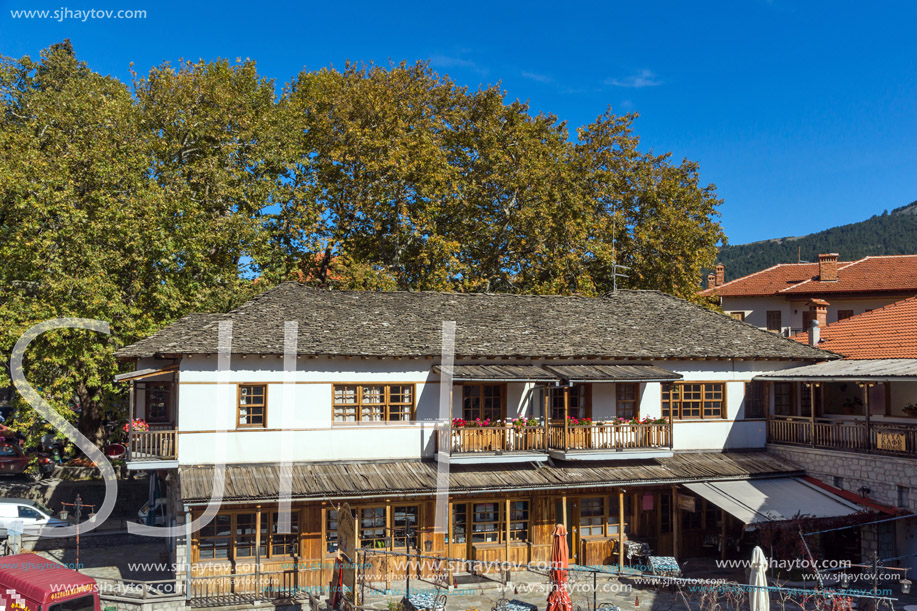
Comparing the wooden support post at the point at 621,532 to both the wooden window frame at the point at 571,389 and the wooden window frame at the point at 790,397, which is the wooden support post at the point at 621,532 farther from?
the wooden window frame at the point at 790,397

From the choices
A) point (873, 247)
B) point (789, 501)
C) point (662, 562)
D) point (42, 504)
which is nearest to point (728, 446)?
point (789, 501)

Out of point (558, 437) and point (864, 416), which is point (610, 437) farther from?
point (864, 416)

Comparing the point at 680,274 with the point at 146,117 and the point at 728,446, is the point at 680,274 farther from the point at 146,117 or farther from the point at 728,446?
the point at 146,117

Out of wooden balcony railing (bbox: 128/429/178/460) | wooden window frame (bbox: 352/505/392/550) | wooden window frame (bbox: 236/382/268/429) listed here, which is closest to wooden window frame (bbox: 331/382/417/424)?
wooden window frame (bbox: 236/382/268/429)

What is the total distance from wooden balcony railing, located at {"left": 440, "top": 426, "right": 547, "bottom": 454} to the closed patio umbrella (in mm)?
6956

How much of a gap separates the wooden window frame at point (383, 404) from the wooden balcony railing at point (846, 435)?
1187 centimetres

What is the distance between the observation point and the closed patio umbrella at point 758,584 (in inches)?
560

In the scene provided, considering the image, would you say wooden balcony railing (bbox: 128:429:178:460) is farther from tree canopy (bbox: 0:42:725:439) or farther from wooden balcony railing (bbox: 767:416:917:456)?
wooden balcony railing (bbox: 767:416:917:456)

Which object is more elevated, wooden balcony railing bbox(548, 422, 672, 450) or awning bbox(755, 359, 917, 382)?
awning bbox(755, 359, 917, 382)

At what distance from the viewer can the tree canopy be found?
25.3 metres

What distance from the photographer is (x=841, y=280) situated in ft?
172

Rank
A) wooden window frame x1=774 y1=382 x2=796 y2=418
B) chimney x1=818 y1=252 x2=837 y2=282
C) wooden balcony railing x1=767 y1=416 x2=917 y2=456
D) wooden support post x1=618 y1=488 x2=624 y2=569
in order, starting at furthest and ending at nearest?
1. chimney x1=818 y1=252 x2=837 y2=282
2. wooden window frame x1=774 y1=382 x2=796 y2=418
3. wooden support post x1=618 y1=488 x2=624 y2=569
4. wooden balcony railing x1=767 y1=416 x2=917 y2=456

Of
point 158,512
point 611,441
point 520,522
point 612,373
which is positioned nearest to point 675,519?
point 611,441

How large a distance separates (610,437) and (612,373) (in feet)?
6.20
